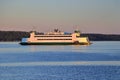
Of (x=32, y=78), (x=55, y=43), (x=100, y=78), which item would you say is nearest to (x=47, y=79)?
(x=32, y=78)

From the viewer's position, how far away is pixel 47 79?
115 feet

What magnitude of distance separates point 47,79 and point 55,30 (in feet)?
367

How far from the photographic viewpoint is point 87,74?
38812mm

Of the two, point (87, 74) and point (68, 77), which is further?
point (87, 74)

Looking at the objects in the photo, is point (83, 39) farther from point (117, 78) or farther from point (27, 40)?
point (117, 78)

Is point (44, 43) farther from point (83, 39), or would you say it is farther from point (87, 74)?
point (87, 74)

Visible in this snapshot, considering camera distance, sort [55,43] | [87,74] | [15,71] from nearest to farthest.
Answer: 1. [87,74]
2. [15,71]
3. [55,43]

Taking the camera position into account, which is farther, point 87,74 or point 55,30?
point 55,30

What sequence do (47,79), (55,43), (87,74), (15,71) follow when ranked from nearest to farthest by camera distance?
1. (47,79)
2. (87,74)
3. (15,71)
4. (55,43)

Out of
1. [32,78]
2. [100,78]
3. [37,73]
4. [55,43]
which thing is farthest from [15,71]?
[55,43]

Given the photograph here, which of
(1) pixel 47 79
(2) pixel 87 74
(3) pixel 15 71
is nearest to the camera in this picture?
(1) pixel 47 79

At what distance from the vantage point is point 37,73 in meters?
39.8

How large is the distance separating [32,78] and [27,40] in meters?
108

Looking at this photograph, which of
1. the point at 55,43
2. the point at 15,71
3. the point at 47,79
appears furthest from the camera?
the point at 55,43
